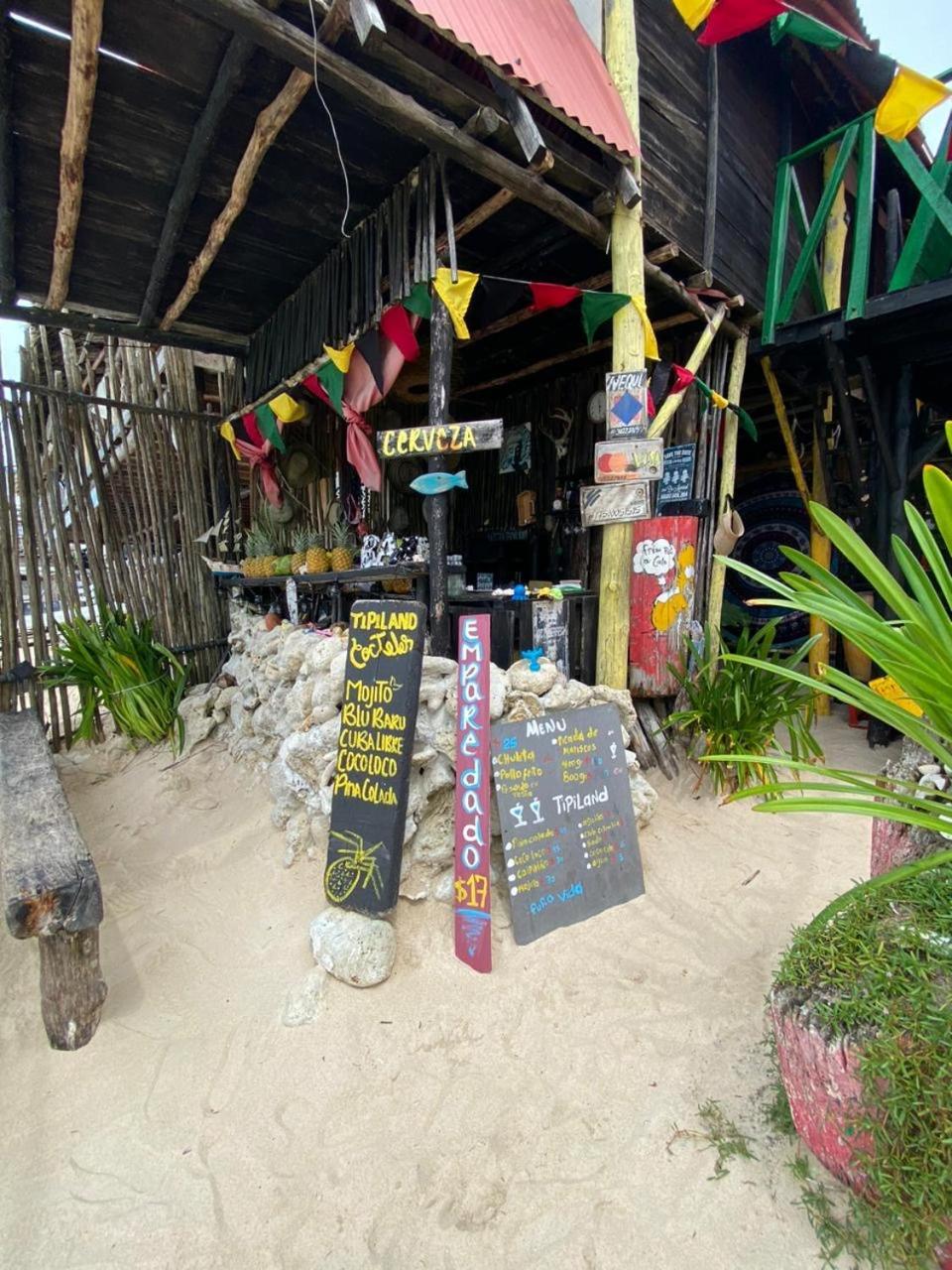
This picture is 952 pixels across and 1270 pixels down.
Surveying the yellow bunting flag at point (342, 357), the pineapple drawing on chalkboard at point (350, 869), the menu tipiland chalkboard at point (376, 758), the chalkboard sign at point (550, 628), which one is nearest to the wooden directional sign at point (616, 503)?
the chalkboard sign at point (550, 628)

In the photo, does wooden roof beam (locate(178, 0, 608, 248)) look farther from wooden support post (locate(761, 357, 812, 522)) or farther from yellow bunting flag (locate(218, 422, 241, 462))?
yellow bunting flag (locate(218, 422, 241, 462))

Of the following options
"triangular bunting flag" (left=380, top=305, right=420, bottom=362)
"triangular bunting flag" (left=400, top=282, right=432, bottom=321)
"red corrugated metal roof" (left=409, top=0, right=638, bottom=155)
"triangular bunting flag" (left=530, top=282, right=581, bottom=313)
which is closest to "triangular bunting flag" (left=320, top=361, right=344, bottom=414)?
"triangular bunting flag" (left=380, top=305, right=420, bottom=362)

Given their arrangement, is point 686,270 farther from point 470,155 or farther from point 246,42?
point 246,42

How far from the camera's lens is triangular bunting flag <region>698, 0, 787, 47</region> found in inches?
137

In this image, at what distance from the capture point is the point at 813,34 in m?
3.95

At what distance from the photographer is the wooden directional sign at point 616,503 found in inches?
134

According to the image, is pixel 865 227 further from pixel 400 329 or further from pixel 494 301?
pixel 400 329

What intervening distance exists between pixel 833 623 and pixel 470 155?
3.10 m

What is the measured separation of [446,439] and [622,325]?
150 centimetres

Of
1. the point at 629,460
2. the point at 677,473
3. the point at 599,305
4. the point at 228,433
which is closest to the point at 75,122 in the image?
the point at 228,433

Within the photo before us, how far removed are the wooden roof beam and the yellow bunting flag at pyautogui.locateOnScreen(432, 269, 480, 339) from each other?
0.53m

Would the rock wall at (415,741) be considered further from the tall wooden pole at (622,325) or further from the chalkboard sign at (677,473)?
the chalkboard sign at (677,473)

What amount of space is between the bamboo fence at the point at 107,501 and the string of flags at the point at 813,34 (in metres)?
4.81

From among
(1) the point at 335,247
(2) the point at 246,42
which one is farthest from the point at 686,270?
(2) the point at 246,42
